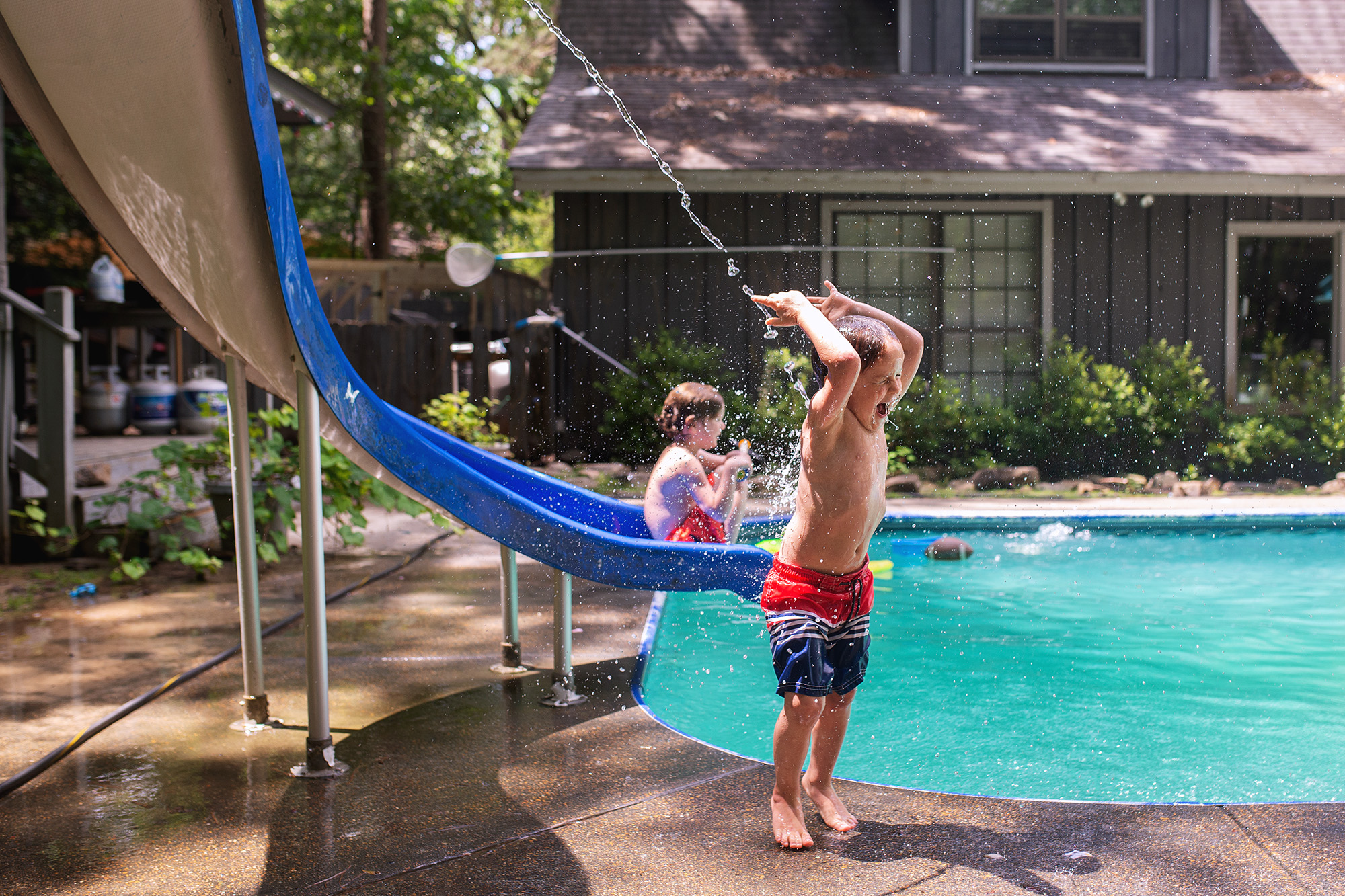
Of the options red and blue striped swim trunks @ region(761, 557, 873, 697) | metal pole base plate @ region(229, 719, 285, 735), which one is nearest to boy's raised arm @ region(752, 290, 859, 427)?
red and blue striped swim trunks @ region(761, 557, 873, 697)

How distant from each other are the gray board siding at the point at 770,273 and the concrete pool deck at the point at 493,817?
22.1 ft

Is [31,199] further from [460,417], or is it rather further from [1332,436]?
[1332,436]

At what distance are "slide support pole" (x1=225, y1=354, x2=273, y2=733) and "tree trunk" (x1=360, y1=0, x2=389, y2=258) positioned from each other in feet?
42.3

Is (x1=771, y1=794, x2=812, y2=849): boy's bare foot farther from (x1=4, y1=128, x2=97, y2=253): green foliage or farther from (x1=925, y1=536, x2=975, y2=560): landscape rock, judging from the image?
(x1=4, y1=128, x2=97, y2=253): green foliage

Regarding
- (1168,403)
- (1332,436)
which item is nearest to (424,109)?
(1168,403)

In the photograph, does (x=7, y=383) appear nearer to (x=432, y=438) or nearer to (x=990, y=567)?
(x=432, y=438)

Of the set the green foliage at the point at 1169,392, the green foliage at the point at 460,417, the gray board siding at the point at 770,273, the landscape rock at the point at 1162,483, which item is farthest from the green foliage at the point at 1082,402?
the green foliage at the point at 460,417

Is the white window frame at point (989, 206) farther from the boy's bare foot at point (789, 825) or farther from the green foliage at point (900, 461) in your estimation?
the boy's bare foot at point (789, 825)

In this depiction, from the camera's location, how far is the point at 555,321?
33.6 feet

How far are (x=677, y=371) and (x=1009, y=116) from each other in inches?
168

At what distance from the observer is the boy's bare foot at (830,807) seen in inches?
107

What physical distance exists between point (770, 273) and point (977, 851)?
8.46 metres

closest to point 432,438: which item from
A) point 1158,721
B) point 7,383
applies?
point 1158,721

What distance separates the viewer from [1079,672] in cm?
482
